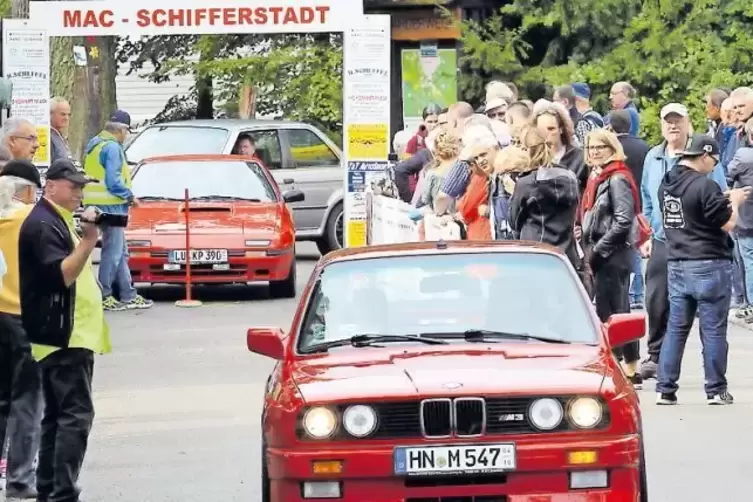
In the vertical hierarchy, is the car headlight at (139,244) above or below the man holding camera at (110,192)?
below

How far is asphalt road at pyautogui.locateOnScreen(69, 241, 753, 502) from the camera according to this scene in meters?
10.1

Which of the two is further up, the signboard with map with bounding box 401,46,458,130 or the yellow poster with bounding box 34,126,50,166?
the signboard with map with bounding box 401,46,458,130

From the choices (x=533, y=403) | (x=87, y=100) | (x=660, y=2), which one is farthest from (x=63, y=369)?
(x=87, y=100)

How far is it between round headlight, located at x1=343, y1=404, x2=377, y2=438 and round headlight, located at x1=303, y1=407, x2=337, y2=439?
66 millimetres

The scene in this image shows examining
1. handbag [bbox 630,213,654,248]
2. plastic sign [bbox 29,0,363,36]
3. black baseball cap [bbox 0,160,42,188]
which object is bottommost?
handbag [bbox 630,213,654,248]

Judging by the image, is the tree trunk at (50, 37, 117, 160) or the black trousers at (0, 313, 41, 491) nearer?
the black trousers at (0, 313, 41, 491)

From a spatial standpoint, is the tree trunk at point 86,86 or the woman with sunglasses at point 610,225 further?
the tree trunk at point 86,86

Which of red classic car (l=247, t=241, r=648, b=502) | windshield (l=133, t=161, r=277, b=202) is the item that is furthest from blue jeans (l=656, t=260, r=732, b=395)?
windshield (l=133, t=161, r=277, b=202)

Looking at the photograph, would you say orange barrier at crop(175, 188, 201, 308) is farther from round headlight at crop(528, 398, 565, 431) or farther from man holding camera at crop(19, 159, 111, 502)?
round headlight at crop(528, 398, 565, 431)

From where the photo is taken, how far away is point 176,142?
25.0 metres

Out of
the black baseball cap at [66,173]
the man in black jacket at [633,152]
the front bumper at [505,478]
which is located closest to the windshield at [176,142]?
the man in black jacket at [633,152]

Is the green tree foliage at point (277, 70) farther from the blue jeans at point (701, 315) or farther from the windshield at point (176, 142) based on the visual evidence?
the blue jeans at point (701, 315)

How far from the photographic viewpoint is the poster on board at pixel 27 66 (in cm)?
2225

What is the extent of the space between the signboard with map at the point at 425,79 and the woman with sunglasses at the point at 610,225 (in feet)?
54.2
